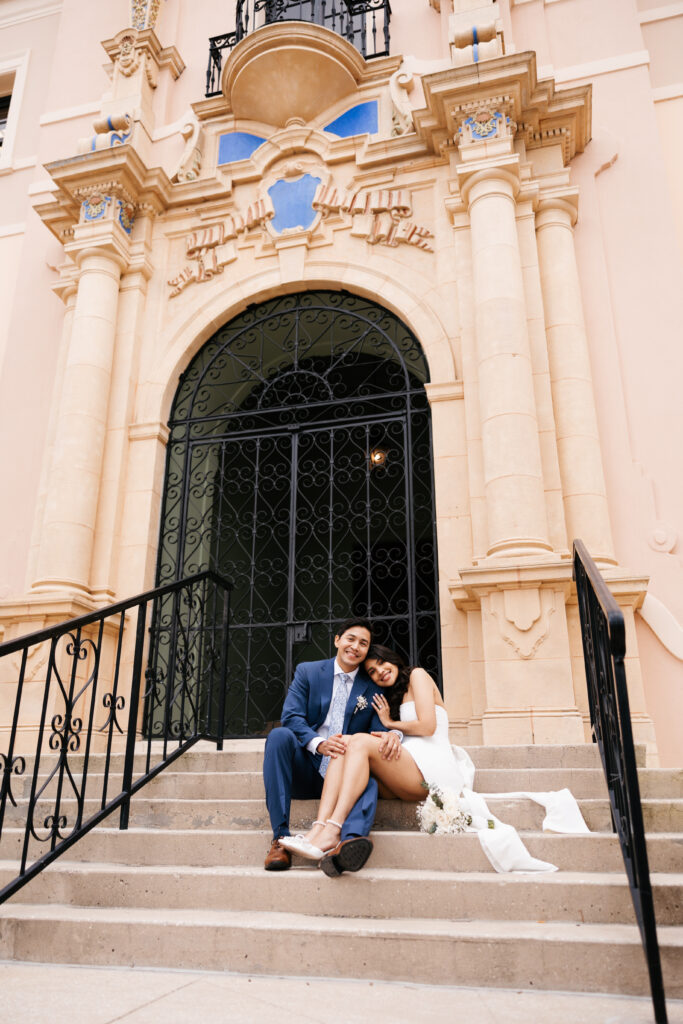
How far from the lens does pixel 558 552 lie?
20.4ft

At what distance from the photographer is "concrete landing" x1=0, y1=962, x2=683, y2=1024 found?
2346 mm

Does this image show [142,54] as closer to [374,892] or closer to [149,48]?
[149,48]

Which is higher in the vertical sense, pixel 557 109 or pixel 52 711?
pixel 557 109

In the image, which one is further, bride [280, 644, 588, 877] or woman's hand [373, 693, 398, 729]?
woman's hand [373, 693, 398, 729]

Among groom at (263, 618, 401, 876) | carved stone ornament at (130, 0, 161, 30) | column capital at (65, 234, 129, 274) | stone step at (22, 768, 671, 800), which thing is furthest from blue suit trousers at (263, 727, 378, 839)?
carved stone ornament at (130, 0, 161, 30)

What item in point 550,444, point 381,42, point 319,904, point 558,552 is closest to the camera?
point 319,904

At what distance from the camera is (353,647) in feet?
14.4

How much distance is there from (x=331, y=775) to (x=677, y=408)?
477 centimetres

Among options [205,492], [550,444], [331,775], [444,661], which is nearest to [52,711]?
[205,492]

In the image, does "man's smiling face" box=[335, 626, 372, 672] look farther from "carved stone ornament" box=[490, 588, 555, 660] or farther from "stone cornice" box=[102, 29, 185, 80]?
"stone cornice" box=[102, 29, 185, 80]

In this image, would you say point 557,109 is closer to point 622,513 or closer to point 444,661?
point 622,513

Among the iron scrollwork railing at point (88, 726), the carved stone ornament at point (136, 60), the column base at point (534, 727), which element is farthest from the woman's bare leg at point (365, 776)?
the carved stone ornament at point (136, 60)

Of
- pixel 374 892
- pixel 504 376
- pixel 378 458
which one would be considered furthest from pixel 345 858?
pixel 378 458

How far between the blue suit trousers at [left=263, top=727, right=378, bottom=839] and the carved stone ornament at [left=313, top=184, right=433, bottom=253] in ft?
18.1
